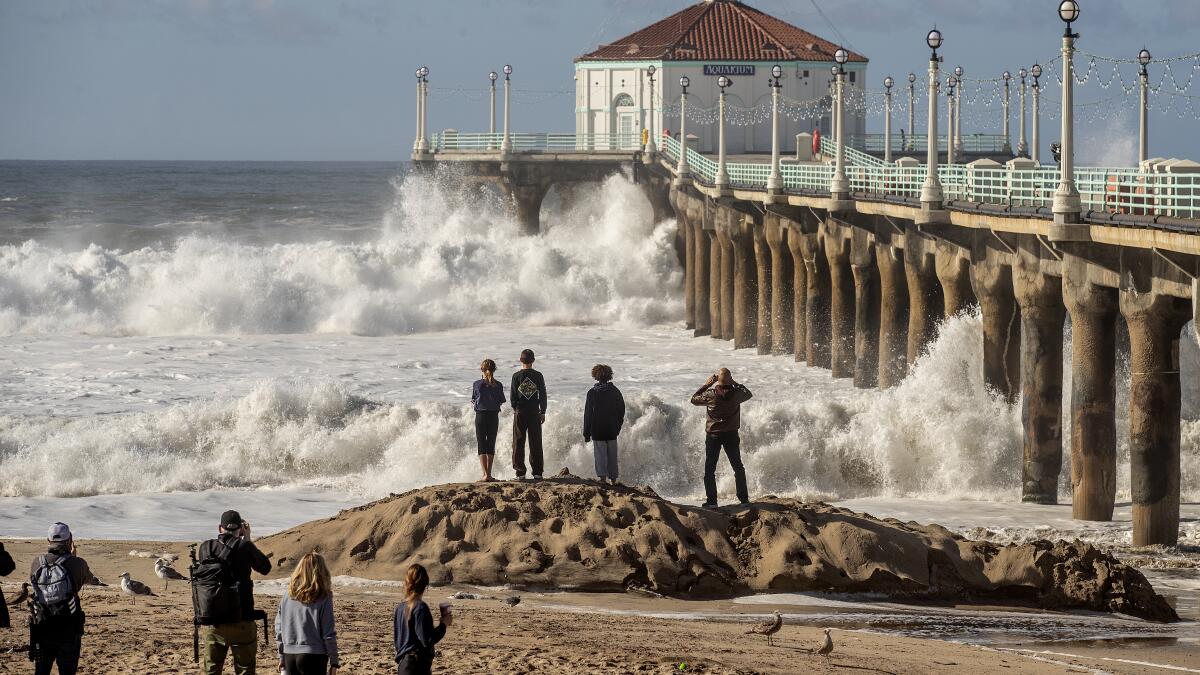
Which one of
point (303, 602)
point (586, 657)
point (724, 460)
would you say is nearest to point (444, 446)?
point (724, 460)

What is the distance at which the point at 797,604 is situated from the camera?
13172mm

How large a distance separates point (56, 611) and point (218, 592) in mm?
986

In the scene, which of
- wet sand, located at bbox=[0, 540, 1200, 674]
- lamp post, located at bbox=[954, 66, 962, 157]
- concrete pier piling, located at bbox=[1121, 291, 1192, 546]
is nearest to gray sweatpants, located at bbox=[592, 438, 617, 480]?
wet sand, located at bbox=[0, 540, 1200, 674]

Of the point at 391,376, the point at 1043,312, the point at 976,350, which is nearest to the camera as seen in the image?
the point at 1043,312

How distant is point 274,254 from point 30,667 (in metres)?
40.4

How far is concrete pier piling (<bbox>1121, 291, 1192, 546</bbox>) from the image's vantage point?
54.5 ft

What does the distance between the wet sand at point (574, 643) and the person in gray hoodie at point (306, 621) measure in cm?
187

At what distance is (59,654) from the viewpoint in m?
9.27

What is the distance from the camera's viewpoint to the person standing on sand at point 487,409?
15.4 m

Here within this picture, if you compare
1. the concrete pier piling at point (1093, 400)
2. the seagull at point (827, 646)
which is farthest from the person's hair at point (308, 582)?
the concrete pier piling at point (1093, 400)

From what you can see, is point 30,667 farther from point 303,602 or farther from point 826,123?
point 826,123

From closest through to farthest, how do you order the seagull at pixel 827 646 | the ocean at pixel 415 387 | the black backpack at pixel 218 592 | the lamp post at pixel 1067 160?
the black backpack at pixel 218 592 → the seagull at pixel 827 646 → the lamp post at pixel 1067 160 → the ocean at pixel 415 387

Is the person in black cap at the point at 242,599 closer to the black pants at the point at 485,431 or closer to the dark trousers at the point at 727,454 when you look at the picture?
the black pants at the point at 485,431

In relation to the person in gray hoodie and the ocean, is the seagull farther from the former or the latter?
the ocean
